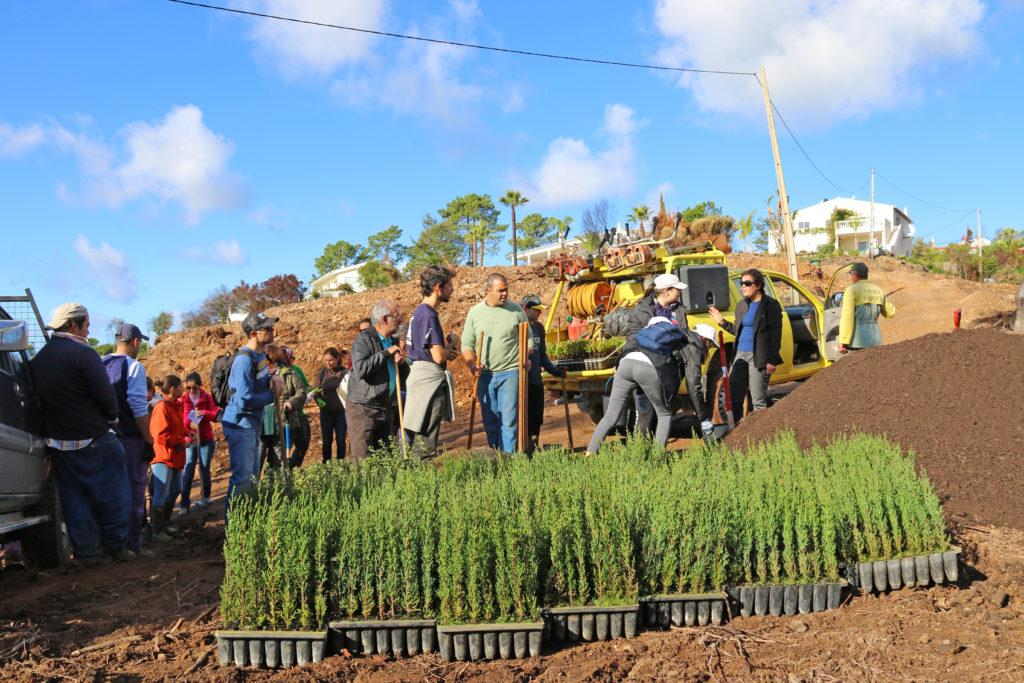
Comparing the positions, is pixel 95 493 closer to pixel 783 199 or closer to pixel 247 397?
pixel 247 397

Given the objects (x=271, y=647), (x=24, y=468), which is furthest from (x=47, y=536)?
(x=271, y=647)

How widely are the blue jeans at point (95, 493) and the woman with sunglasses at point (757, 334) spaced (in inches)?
228

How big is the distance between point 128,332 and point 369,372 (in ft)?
5.97

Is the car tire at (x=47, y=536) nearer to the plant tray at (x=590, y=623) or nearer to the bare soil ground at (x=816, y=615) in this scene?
the bare soil ground at (x=816, y=615)

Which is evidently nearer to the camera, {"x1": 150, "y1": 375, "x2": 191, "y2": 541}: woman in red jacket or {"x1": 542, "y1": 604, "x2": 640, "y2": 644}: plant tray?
{"x1": 542, "y1": 604, "x2": 640, "y2": 644}: plant tray

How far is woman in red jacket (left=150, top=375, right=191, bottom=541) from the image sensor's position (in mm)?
6414

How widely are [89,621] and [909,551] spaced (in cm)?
434

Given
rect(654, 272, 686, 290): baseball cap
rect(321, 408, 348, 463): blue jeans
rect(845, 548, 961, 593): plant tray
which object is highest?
rect(654, 272, 686, 290): baseball cap

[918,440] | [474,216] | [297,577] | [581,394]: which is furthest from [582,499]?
[474,216]

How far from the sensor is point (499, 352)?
6715 millimetres

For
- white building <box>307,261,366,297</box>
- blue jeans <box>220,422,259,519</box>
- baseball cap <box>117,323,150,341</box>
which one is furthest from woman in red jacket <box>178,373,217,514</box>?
white building <box>307,261,366,297</box>

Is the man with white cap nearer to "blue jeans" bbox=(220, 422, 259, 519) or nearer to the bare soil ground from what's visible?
the bare soil ground

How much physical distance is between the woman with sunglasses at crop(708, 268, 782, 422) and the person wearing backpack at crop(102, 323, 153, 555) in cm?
559

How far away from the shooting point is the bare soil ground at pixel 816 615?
3.27m
